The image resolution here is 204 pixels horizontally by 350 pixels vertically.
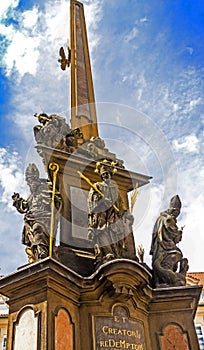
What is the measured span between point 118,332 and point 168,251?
2.00 meters

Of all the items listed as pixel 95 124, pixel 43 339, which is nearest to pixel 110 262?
pixel 43 339

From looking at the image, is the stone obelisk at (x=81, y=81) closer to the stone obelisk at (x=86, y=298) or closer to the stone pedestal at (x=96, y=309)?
the stone obelisk at (x=86, y=298)

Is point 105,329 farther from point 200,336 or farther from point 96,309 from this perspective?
point 200,336

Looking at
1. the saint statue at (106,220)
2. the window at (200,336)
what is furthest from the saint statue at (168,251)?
the window at (200,336)

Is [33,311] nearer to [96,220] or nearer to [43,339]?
[43,339]

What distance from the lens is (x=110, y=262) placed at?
7238 mm

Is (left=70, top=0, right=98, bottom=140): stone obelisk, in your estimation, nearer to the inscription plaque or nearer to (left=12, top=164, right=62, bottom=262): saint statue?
(left=12, top=164, right=62, bottom=262): saint statue

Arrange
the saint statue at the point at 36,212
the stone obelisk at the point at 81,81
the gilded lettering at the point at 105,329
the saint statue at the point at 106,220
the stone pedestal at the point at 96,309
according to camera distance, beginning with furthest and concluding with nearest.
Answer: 1. the stone obelisk at the point at 81,81
2. the saint statue at the point at 106,220
3. the saint statue at the point at 36,212
4. the gilded lettering at the point at 105,329
5. the stone pedestal at the point at 96,309

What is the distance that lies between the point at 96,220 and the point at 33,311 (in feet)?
7.26

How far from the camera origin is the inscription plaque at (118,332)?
6.82 metres

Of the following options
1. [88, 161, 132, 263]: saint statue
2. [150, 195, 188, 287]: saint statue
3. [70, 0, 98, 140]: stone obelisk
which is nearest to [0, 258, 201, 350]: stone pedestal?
[150, 195, 188, 287]: saint statue

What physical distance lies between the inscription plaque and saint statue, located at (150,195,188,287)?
3.33ft

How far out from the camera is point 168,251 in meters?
8.36

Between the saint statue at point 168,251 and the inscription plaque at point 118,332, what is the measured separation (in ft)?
3.33
